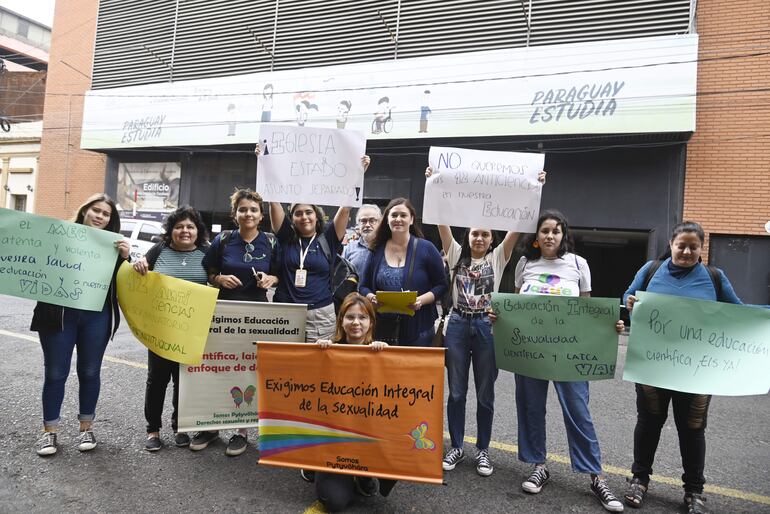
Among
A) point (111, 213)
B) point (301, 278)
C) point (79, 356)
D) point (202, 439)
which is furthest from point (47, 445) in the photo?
point (301, 278)

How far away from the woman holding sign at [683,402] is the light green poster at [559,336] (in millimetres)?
227

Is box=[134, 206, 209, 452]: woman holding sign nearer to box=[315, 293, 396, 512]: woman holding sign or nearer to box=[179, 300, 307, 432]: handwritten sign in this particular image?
box=[179, 300, 307, 432]: handwritten sign

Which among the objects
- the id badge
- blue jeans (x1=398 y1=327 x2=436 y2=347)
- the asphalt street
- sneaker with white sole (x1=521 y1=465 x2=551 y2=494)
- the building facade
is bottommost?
the asphalt street

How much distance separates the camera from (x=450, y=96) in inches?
440

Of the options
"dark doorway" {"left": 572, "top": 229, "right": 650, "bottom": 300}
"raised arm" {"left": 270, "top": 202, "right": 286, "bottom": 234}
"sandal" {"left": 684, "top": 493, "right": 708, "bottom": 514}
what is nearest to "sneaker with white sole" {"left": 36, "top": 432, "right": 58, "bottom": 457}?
"raised arm" {"left": 270, "top": 202, "right": 286, "bottom": 234}

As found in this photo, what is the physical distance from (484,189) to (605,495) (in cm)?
218

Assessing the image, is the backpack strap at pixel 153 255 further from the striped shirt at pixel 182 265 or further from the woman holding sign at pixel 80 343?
the woman holding sign at pixel 80 343

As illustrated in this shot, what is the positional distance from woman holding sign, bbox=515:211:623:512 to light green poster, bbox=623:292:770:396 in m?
0.23

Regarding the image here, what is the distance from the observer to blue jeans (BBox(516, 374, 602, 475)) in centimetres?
307

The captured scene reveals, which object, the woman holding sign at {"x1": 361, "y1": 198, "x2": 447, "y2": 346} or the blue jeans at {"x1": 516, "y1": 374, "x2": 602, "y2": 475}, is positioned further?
the woman holding sign at {"x1": 361, "y1": 198, "x2": 447, "y2": 346}

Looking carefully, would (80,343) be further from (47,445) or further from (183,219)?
(183,219)

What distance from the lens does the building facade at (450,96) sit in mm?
9781

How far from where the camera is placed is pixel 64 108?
1869 centimetres

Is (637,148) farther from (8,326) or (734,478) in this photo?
(8,326)
